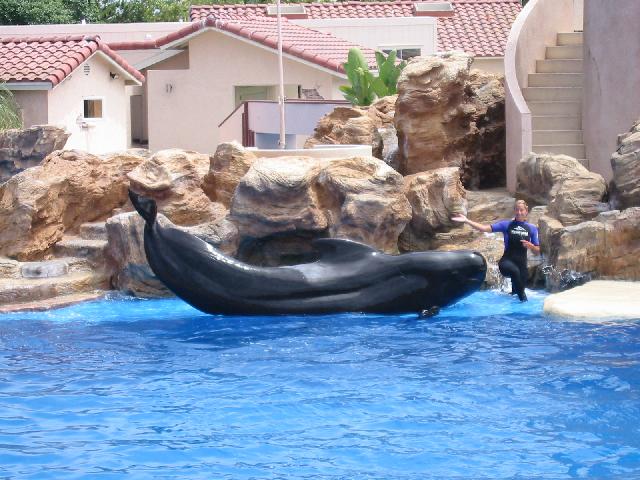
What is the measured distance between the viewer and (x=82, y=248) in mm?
12867

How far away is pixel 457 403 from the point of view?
7.77m

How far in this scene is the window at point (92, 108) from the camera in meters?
23.8

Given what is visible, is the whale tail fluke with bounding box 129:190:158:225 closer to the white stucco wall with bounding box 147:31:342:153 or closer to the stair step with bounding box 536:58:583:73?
the stair step with bounding box 536:58:583:73

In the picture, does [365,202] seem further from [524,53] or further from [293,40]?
[293,40]

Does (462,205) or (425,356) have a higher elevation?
(462,205)

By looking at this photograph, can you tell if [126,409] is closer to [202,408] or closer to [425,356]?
[202,408]

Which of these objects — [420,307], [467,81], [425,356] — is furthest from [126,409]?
[467,81]

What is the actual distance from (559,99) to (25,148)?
26.0 ft

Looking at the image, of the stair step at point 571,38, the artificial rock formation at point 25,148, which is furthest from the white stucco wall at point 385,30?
the artificial rock formation at point 25,148

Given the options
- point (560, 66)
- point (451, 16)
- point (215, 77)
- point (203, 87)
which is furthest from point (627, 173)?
point (451, 16)

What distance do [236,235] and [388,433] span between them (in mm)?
5444

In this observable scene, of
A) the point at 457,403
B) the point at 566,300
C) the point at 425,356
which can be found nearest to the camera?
the point at 457,403

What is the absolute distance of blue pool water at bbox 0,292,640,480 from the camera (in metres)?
6.62

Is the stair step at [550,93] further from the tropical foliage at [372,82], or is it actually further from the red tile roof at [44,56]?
the red tile roof at [44,56]
